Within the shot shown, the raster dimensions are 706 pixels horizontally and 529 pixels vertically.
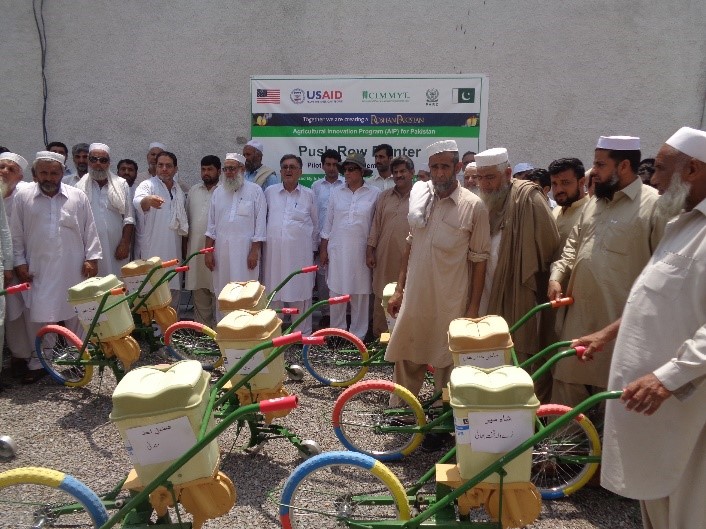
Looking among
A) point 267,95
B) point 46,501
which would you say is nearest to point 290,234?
point 267,95

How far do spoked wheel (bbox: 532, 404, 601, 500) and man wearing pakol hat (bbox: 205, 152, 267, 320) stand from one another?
366 centimetres

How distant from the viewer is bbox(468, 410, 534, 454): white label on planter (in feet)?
7.41

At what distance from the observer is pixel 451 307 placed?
3.71 m

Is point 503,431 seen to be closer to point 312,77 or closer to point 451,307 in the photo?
point 451,307

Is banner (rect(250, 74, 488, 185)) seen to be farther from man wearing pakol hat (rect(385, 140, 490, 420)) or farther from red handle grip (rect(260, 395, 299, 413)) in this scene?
red handle grip (rect(260, 395, 299, 413))

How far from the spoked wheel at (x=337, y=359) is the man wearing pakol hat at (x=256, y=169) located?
2.41 metres

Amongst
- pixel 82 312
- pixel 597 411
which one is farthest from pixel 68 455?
pixel 597 411

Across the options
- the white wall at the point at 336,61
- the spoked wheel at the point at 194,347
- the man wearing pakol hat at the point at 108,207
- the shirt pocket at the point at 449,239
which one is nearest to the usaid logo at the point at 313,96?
the white wall at the point at 336,61

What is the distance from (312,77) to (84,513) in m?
5.76

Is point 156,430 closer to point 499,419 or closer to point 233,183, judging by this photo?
point 499,419

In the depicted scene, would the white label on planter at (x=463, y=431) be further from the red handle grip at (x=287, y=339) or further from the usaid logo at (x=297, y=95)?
the usaid logo at (x=297, y=95)

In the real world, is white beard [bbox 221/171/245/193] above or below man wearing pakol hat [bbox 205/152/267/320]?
above

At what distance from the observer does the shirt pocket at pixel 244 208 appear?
6.09 meters

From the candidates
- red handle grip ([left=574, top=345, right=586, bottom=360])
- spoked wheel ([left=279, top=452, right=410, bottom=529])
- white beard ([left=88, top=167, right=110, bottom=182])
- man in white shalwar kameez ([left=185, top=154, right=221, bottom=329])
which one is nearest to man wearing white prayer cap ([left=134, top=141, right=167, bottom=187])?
man in white shalwar kameez ([left=185, top=154, right=221, bottom=329])
